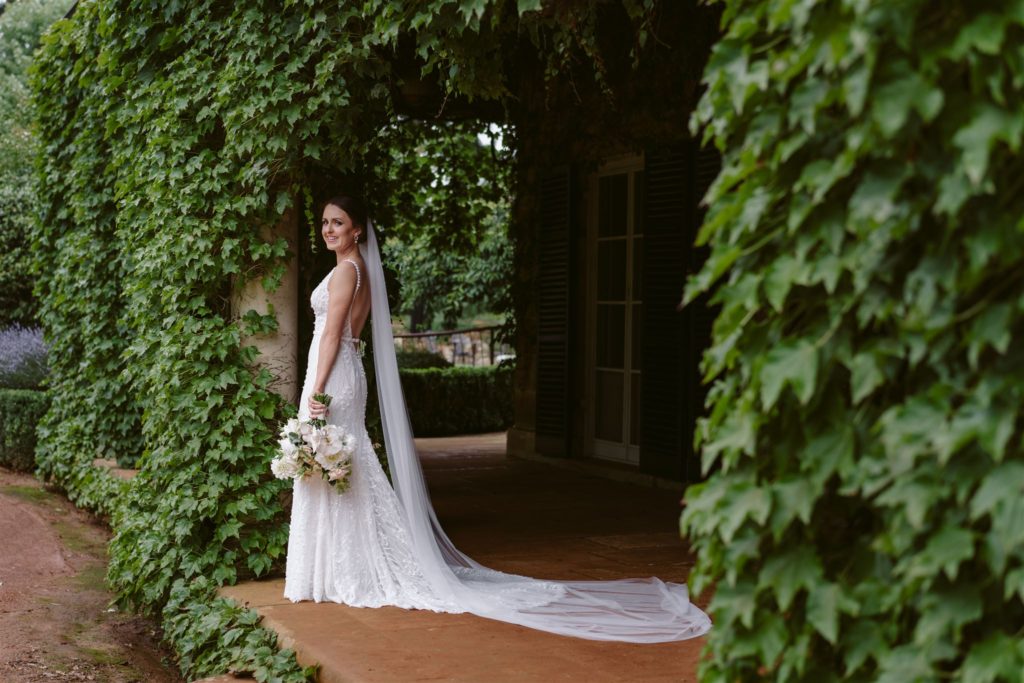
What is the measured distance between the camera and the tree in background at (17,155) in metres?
13.6

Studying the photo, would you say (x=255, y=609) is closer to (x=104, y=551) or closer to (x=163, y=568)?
(x=163, y=568)

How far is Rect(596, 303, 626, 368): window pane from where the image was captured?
31.6 feet

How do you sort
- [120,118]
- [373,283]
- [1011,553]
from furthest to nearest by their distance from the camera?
[120,118], [373,283], [1011,553]

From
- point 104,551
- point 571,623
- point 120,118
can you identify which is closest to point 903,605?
point 571,623

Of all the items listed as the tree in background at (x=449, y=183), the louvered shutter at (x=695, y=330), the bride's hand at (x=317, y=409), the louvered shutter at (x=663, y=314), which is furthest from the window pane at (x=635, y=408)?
the bride's hand at (x=317, y=409)

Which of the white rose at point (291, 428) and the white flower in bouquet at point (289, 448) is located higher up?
the white rose at point (291, 428)

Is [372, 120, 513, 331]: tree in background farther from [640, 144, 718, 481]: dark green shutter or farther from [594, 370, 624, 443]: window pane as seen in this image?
[640, 144, 718, 481]: dark green shutter

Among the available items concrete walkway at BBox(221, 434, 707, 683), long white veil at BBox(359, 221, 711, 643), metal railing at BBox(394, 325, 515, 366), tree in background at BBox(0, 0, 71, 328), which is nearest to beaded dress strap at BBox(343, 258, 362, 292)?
long white veil at BBox(359, 221, 711, 643)

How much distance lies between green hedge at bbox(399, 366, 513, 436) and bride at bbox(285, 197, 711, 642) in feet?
29.7

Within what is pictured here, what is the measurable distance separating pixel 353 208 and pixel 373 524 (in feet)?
4.99

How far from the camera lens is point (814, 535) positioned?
2092 mm

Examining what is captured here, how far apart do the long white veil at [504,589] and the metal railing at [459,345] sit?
1109cm

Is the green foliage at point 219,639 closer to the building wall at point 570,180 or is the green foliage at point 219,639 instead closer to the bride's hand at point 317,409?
the bride's hand at point 317,409

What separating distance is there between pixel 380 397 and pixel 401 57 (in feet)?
9.96
